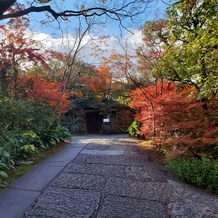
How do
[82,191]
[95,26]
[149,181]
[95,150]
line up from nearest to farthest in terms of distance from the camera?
[82,191] < [149,181] < [95,150] < [95,26]

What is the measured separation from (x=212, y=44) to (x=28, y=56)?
5654 millimetres

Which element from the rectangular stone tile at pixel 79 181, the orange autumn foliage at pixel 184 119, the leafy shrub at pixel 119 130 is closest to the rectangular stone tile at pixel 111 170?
the rectangular stone tile at pixel 79 181

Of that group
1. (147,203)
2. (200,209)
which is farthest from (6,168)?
(200,209)

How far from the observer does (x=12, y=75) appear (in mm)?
6262

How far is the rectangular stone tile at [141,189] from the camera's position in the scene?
8.02 feet

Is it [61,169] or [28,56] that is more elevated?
[28,56]

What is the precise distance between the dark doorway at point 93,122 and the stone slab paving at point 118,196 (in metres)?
10.6

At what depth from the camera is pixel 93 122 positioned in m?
14.3

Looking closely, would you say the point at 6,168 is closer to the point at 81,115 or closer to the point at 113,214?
the point at 113,214

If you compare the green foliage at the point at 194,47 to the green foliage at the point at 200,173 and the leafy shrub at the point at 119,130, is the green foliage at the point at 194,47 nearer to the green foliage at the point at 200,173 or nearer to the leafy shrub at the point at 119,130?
the green foliage at the point at 200,173

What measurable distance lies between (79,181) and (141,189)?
0.97m

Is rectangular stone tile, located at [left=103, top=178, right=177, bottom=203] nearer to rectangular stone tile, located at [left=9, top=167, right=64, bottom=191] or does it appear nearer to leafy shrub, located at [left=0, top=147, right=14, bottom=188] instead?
rectangular stone tile, located at [left=9, top=167, right=64, bottom=191]

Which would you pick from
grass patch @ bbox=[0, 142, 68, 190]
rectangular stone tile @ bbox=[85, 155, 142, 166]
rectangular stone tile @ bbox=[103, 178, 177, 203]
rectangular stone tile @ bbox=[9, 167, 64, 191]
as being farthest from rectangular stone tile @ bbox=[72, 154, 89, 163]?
rectangular stone tile @ bbox=[103, 178, 177, 203]

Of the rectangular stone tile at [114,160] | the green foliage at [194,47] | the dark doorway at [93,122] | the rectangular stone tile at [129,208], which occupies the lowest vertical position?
the rectangular stone tile at [129,208]
